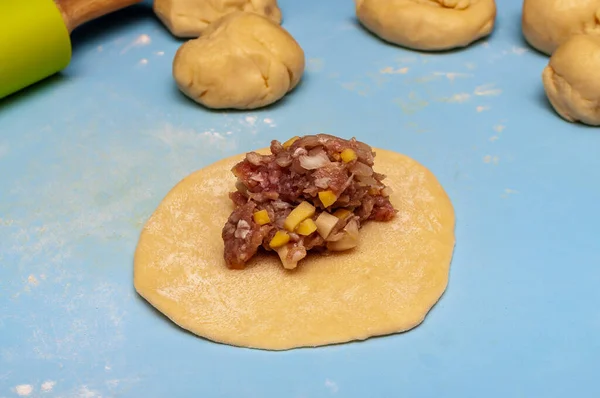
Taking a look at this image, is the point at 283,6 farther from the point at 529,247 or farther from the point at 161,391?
the point at 161,391

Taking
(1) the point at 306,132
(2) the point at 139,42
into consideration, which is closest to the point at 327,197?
(1) the point at 306,132

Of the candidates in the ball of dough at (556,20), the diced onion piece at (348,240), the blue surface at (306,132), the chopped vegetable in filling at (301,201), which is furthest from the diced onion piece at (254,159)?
the ball of dough at (556,20)

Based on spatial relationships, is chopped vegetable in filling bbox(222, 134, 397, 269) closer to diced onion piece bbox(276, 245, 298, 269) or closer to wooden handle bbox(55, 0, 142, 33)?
diced onion piece bbox(276, 245, 298, 269)

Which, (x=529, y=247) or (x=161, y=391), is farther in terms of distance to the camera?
(x=529, y=247)

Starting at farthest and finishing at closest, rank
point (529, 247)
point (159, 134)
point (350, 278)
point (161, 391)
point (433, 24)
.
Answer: point (433, 24)
point (159, 134)
point (529, 247)
point (350, 278)
point (161, 391)

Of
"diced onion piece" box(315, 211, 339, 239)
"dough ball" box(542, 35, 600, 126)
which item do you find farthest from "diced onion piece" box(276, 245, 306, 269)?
"dough ball" box(542, 35, 600, 126)

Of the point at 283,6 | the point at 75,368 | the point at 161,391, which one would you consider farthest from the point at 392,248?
the point at 283,6

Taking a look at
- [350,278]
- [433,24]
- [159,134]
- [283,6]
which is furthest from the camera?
[283,6]
